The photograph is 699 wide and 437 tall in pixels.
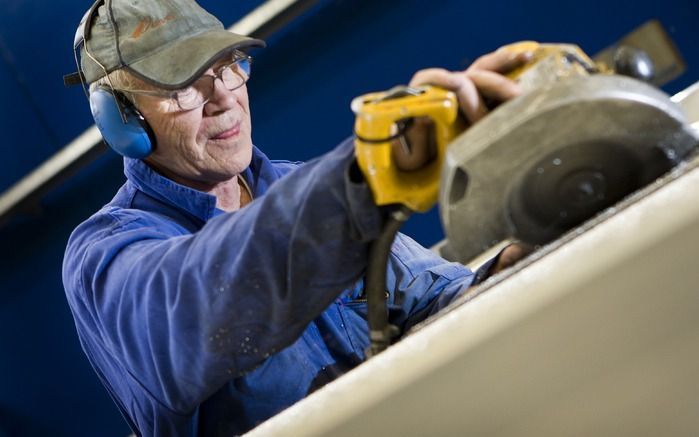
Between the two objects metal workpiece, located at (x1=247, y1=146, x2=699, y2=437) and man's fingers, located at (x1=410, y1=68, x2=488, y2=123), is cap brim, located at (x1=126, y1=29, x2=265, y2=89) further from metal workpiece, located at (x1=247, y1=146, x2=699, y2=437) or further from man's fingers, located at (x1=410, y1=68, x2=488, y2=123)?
metal workpiece, located at (x1=247, y1=146, x2=699, y2=437)

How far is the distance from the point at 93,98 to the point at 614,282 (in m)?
1.04

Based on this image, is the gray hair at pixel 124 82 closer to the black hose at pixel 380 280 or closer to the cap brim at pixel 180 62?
the cap brim at pixel 180 62

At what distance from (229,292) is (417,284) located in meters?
0.64

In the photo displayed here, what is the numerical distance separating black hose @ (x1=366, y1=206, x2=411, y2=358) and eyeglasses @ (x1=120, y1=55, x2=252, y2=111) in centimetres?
63

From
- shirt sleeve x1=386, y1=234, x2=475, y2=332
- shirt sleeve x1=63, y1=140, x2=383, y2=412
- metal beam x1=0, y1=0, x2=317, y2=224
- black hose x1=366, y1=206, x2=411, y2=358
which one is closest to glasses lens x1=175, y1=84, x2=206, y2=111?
shirt sleeve x1=63, y1=140, x2=383, y2=412

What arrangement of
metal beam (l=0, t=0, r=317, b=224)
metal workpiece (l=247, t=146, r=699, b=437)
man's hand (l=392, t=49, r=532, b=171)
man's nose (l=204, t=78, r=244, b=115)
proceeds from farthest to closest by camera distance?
metal beam (l=0, t=0, r=317, b=224) → man's nose (l=204, t=78, r=244, b=115) → man's hand (l=392, t=49, r=532, b=171) → metal workpiece (l=247, t=146, r=699, b=437)

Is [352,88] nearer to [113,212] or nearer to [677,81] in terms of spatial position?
Answer: [677,81]

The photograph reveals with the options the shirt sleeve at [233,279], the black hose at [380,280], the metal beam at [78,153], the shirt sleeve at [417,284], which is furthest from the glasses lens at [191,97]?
the metal beam at [78,153]

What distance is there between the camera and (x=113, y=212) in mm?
1324

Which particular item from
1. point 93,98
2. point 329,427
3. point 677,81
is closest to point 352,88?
point 677,81

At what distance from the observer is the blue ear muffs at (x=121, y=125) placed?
139 centimetres

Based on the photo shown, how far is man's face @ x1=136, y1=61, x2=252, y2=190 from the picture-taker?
1.44 m

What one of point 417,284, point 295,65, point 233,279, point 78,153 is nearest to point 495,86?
point 233,279

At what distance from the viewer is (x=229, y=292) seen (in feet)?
3.10
